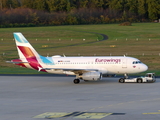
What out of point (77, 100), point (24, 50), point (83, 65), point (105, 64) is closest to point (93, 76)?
point (105, 64)

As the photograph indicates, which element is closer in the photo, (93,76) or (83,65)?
(93,76)

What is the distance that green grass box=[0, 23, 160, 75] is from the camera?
333ft

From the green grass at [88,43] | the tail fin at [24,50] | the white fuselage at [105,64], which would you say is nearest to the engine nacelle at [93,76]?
the white fuselage at [105,64]

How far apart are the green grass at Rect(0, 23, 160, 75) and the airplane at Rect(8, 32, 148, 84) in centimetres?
1725

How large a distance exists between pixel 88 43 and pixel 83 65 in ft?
255

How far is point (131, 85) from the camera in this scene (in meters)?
53.3

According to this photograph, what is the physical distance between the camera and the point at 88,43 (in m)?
135

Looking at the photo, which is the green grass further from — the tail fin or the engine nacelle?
the engine nacelle

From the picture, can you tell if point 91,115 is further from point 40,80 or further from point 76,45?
point 76,45

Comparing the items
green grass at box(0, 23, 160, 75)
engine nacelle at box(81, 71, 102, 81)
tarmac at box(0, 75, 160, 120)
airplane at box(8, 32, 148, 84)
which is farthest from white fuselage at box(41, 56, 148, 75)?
green grass at box(0, 23, 160, 75)

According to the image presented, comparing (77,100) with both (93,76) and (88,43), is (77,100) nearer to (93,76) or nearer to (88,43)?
(93,76)

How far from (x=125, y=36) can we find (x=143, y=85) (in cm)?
9907

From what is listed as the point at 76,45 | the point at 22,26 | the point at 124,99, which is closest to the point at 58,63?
the point at 124,99

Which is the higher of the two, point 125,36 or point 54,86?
point 125,36
